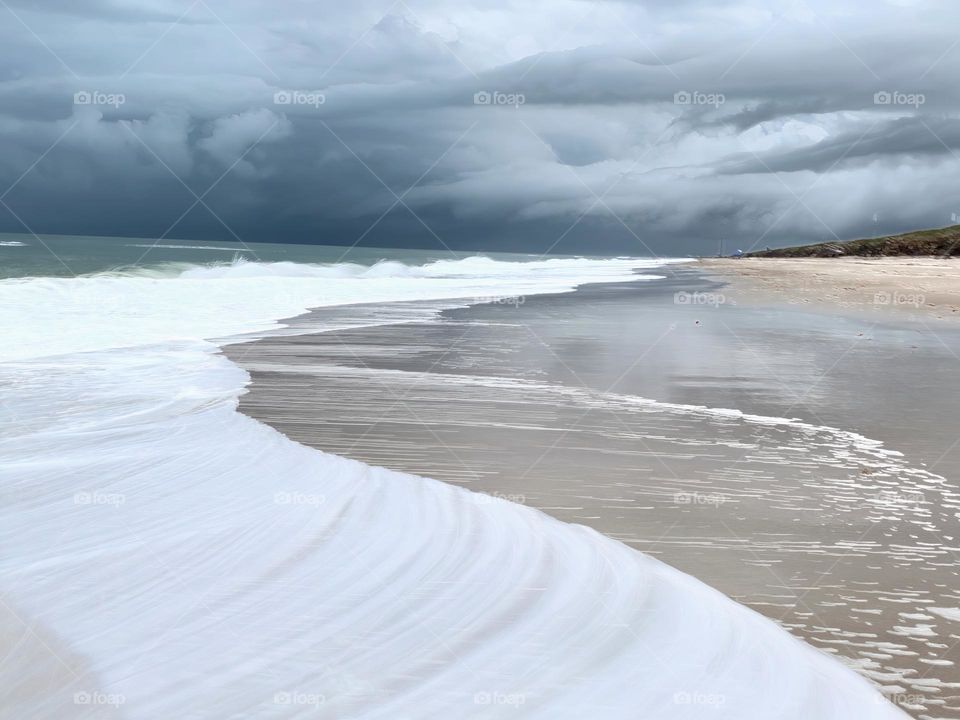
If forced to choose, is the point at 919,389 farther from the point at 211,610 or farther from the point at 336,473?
the point at 211,610

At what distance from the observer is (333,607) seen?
3.42m

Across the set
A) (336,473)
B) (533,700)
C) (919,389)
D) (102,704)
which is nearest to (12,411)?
(336,473)

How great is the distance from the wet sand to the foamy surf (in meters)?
0.29

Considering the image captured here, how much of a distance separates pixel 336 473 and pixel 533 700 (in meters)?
2.89

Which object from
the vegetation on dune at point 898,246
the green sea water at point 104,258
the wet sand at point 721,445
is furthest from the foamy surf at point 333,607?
the vegetation on dune at point 898,246

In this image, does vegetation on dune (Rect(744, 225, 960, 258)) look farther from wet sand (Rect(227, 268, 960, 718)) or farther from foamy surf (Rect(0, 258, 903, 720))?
foamy surf (Rect(0, 258, 903, 720))

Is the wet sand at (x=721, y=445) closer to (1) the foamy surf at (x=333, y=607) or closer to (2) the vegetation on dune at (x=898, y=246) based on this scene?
(1) the foamy surf at (x=333, y=607)

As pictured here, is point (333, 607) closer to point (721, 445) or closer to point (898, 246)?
point (721, 445)

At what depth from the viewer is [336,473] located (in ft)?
17.9

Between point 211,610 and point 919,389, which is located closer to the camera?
point 211,610

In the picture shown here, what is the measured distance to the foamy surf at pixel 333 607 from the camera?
2.79m

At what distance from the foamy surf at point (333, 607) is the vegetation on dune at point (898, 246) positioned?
92.0 metres

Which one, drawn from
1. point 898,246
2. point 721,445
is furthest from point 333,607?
point 898,246

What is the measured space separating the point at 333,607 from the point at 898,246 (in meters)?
104
